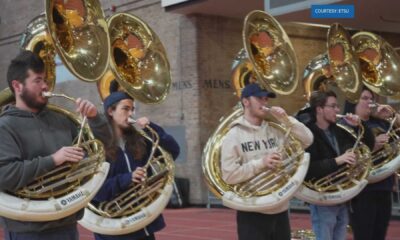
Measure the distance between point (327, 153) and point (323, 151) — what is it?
44mm

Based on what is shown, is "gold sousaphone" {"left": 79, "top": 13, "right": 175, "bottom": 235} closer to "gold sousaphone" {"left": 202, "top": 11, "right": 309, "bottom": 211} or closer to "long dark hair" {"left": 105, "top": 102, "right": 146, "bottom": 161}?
"long dark hair" {"left": 105, "top": 102, "right": 146, "bottom": 161}

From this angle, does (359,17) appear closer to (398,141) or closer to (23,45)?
(398,141)

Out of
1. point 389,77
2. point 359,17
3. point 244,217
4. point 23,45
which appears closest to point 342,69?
point 389,77

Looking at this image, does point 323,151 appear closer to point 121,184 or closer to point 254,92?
point 254,92

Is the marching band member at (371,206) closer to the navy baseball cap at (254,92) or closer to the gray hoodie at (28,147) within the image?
the navy baseball cap at (254,92)

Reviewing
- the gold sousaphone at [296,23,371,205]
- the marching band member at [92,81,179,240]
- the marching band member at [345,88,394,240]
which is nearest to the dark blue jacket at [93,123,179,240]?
the marching band member at [92,81,179,240]

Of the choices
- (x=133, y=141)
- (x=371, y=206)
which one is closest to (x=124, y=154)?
(x=133, y=141)

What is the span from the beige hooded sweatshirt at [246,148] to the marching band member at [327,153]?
0.52 metres

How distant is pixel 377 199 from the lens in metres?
5.01

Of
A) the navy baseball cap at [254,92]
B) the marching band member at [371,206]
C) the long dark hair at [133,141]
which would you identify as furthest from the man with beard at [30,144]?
the marching band member at [371,206]

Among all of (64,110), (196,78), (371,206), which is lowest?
(196,78)

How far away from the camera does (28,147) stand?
118 inches

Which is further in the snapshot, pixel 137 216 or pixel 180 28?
pixel 180 28

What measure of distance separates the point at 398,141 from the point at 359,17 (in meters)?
6.78
